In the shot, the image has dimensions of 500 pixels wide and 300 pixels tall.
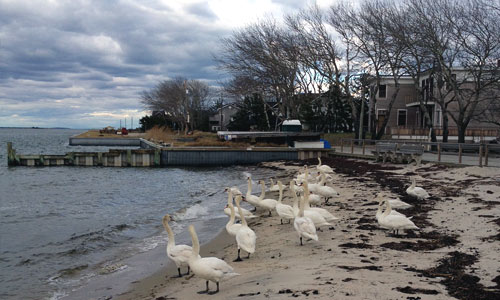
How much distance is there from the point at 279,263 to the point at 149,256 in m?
4.24

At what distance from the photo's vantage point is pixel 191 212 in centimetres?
1805

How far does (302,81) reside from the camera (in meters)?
49.3

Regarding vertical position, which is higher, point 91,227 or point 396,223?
point 396,223

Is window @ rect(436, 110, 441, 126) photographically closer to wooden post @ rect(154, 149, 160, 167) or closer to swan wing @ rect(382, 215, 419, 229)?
wooden post @ rect(154, 149, 160, 167)

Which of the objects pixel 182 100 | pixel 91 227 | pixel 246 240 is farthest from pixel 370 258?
pixel 182 100

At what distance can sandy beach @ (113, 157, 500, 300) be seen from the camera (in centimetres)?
617

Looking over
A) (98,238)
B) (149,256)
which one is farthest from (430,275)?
(98,238)

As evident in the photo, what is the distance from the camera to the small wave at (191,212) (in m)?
17.0

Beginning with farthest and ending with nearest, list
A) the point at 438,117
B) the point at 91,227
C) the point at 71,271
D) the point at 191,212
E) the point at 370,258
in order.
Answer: the point at 438,117, the point at 191,212, the point at 91,227, the point at 71,271, the point at 370,258

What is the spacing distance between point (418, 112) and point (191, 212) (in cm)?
4156

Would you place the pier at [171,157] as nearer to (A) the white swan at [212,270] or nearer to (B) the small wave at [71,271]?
(B) the small wave at [71,271]

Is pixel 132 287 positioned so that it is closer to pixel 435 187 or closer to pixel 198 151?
pixel 435 187

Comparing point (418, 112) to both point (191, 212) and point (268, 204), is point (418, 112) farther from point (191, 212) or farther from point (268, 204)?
point (268, 204)

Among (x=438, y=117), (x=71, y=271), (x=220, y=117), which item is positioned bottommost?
(x=71, y=271)
